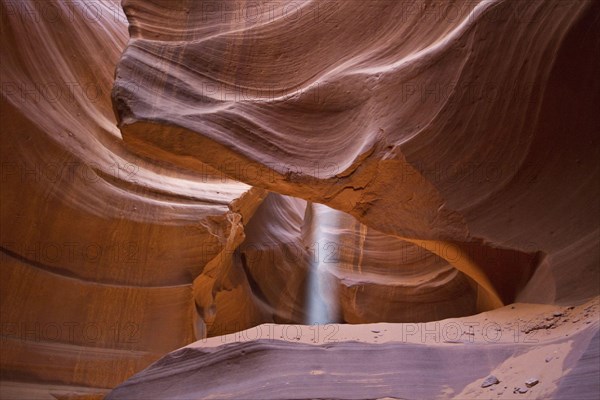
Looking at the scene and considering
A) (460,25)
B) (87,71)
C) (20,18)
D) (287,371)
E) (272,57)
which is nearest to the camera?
(287,371)

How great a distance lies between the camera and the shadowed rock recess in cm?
295

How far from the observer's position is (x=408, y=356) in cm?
287

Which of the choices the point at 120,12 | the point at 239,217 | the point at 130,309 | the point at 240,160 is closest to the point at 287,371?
the point at 240,160

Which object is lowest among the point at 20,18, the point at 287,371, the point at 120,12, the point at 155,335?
the point at 287,371

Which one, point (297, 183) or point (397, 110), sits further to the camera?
point (297, 183)

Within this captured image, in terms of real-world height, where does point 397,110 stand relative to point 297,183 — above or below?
above

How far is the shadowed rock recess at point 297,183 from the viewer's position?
295cm

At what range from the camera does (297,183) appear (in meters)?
4.02

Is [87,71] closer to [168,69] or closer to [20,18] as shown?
[20,18]

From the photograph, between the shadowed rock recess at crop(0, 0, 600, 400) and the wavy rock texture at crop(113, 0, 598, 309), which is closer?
the shadowed rock recess at crop(0, 0, 600, 400)

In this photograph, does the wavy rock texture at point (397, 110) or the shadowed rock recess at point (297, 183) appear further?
the wavy rock texture at point (397, 110)

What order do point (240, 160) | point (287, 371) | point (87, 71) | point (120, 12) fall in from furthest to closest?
point (120, 12)
point (87, 71)
point (240, 160)
point (287, 371)

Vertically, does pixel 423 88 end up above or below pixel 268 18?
below

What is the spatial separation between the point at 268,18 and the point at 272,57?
0.37m
